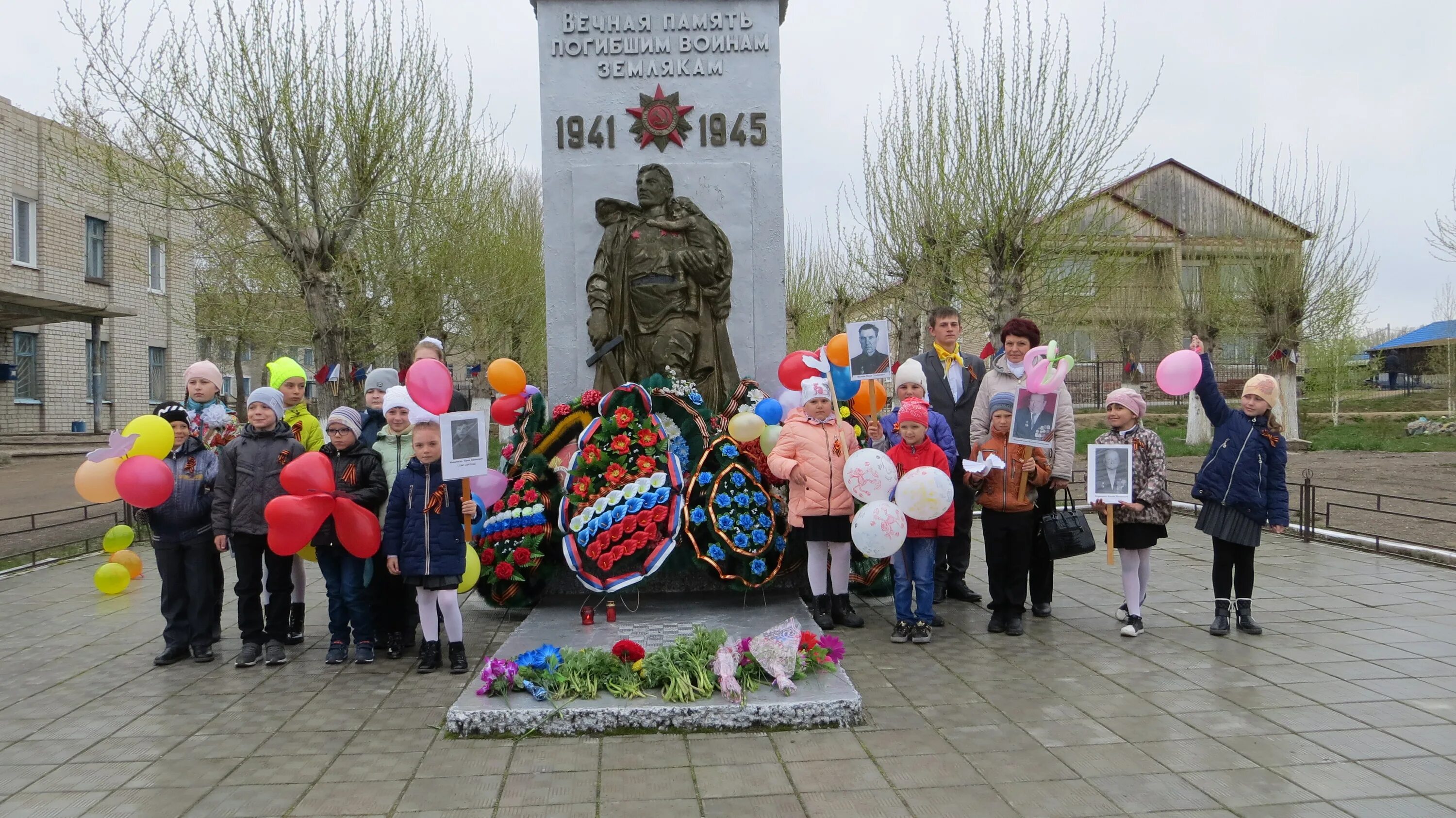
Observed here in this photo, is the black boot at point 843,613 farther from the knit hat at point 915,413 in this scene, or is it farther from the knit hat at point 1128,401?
the knit hat at point 1128,401

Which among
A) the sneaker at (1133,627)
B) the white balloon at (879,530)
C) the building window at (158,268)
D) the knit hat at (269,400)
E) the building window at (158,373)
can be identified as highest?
the building window at (158,268)

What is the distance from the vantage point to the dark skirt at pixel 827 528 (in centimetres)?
591

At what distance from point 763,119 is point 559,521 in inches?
131

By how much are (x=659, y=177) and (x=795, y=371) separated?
182cm

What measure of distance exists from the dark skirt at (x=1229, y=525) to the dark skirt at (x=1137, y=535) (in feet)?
0.81

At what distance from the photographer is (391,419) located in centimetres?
562

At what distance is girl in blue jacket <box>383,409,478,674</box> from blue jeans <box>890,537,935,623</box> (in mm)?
2467

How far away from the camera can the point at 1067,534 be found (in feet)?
19.2

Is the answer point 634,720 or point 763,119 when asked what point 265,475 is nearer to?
point 634,720

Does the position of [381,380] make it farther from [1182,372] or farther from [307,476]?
[1182,372]

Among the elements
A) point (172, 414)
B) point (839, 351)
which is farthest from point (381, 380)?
point (839, 351)

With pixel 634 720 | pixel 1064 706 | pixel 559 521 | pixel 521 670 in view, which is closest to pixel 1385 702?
pixel 1064 706

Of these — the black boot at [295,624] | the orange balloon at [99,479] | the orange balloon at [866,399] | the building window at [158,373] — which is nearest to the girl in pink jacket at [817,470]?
the orange balloon at [866,399]

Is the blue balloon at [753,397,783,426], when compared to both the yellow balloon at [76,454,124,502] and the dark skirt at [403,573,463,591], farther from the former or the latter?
the yellow balloon at [76,454,124,502]
